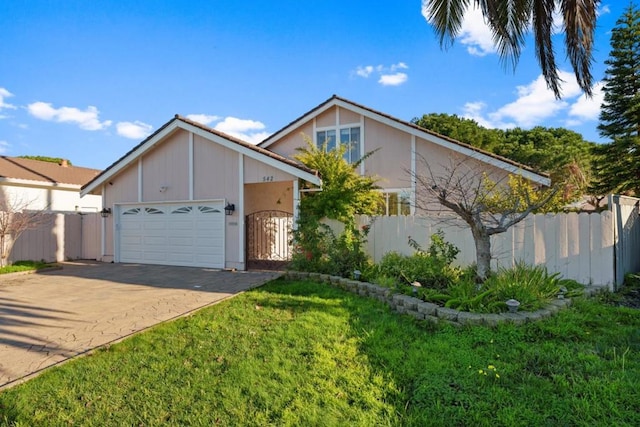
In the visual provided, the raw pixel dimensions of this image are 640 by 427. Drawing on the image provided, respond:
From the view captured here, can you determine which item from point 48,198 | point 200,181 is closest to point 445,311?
point 200,181

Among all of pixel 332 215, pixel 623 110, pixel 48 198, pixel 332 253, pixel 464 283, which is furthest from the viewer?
pixel 48 198

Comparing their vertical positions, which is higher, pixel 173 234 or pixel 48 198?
pixel 48 198

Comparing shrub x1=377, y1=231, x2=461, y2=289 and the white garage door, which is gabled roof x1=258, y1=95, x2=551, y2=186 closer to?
shrub x1=377, y1=231, x2=461, y2=289

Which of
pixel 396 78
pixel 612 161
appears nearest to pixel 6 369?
pixel 396 78

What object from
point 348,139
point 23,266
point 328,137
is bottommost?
point 23,266

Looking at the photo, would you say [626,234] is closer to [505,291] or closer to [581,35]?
[505,291]

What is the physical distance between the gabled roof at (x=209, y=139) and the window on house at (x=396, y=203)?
362 cm

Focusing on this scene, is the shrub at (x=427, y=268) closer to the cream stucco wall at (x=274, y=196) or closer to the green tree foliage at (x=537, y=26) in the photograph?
the green tree foliage at (x=537, y=26)

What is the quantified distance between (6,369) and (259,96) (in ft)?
36.0

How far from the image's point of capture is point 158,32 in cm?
1059

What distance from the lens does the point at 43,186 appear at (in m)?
18.5

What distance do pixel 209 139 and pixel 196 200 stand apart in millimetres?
2114

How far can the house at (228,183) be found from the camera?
11.2 meters

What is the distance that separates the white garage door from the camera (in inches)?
458
